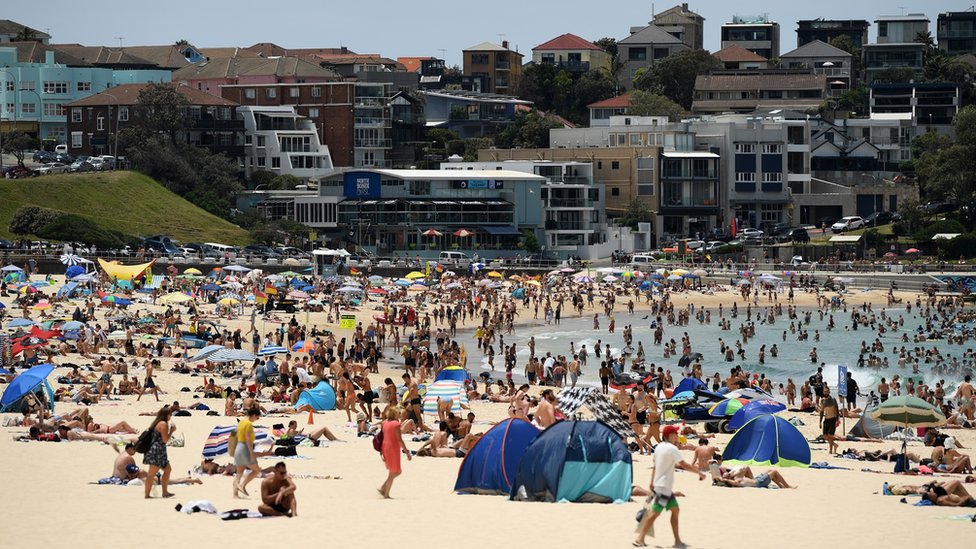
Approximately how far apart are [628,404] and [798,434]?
476 cm

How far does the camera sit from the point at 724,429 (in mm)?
22688

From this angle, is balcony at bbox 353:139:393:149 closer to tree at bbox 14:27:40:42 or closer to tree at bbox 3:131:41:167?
tree at bbox 3:131:41:167

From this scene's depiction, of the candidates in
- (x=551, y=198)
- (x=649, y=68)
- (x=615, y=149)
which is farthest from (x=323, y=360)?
(x=649, y=68)

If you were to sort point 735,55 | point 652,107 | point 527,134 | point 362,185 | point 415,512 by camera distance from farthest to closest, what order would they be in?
point 735,55, point 652,107, point 527,134, point 362,185, point 415,512

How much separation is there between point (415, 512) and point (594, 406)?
5.08 metres

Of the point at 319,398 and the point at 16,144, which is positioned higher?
the point at 16,144

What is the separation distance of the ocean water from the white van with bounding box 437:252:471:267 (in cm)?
1148

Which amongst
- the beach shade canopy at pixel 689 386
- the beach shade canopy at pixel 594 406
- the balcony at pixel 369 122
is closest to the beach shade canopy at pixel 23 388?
the beach shade canopy at pixel 594 406

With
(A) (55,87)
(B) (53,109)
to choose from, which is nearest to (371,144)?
(B) (53,109)

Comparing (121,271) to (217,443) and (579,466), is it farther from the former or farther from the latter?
(579,466)

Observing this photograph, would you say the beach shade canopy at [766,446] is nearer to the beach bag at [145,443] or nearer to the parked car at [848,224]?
the beach bag at [145,443]

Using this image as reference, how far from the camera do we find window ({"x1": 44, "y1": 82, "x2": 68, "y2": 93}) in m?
95.9

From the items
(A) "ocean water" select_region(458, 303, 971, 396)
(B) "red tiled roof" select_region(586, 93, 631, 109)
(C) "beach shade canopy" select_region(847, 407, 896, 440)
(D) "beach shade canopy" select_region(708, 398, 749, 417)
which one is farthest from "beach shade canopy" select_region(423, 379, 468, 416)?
(B) "red tiled roof" select_region(586, 93, 631, 109)

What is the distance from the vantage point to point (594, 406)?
1909 cm
